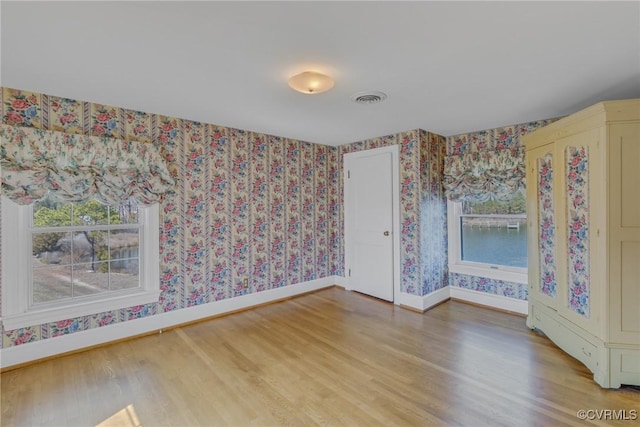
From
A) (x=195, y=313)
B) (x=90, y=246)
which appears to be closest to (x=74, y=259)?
(x=90, y=246)

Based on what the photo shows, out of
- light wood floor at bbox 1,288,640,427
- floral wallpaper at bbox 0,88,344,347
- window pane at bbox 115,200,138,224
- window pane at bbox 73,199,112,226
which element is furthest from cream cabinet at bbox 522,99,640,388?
window pane at bbox 73,199,112,226

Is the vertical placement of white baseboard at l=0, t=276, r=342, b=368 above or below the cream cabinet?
below

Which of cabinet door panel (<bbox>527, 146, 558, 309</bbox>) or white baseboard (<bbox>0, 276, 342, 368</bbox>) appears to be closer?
white baseboard (<bbox>0, 276, 342, 368</bbox>)

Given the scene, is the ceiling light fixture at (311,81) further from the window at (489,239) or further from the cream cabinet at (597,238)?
the window at (489,239)

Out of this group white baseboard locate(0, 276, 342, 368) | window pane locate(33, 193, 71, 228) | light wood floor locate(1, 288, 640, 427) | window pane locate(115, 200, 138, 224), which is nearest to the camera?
light wood floor locate(1, 288, 640, 427)

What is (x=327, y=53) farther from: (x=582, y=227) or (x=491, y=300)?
(x=491, y=300)

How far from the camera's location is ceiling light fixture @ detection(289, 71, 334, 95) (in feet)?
6.95

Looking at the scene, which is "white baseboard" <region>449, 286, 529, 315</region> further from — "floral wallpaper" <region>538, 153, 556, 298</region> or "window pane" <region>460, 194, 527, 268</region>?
"floral wallpaper" <region>538, 153, 556, 298</region>

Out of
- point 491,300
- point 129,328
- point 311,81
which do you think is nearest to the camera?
point 311,81

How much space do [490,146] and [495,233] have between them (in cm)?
112

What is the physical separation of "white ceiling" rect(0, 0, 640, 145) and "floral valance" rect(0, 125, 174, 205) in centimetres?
40

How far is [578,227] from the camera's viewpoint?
2455 millimetres

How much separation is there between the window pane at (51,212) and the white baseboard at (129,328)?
102 centimetres

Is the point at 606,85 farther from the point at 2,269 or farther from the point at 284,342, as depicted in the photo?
the point at 2,269
